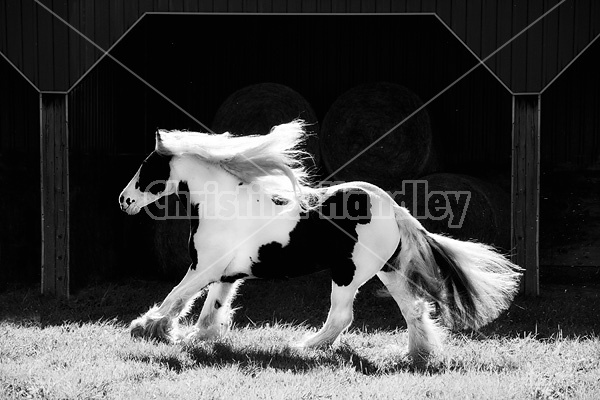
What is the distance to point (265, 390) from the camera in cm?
438

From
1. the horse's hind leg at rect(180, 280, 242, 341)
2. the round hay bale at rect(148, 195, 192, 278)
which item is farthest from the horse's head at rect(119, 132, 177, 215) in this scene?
the round hay bale at rect(148, 195, 192, 278)

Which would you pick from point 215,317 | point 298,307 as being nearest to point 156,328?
point 215,317

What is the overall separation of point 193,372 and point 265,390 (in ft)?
1.99

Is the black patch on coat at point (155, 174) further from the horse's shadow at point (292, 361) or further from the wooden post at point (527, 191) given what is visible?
the wooden post at point (527, 191)

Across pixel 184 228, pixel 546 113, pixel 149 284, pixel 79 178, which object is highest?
pixel 546 113

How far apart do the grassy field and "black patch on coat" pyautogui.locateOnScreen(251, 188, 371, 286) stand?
1.92ft

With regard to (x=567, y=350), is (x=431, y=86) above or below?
above

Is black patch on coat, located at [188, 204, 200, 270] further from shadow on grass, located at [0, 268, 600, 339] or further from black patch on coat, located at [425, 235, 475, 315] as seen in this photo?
black patch on coat, located at [425, 235, 475, 315]

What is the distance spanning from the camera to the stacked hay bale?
8.70 m

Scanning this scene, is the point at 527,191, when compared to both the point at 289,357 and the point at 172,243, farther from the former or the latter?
the point at 172,243

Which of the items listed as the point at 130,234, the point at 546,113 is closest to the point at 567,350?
the point at 546,113

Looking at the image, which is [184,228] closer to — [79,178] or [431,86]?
[79,178]

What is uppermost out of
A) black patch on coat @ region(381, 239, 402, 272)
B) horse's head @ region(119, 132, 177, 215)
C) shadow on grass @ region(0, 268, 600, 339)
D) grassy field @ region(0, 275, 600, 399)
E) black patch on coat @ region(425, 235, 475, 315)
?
horse's head @ region(119, 132, 177, 215)

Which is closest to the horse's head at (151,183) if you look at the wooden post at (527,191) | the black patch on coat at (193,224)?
the black patch on coat at (193,224)
